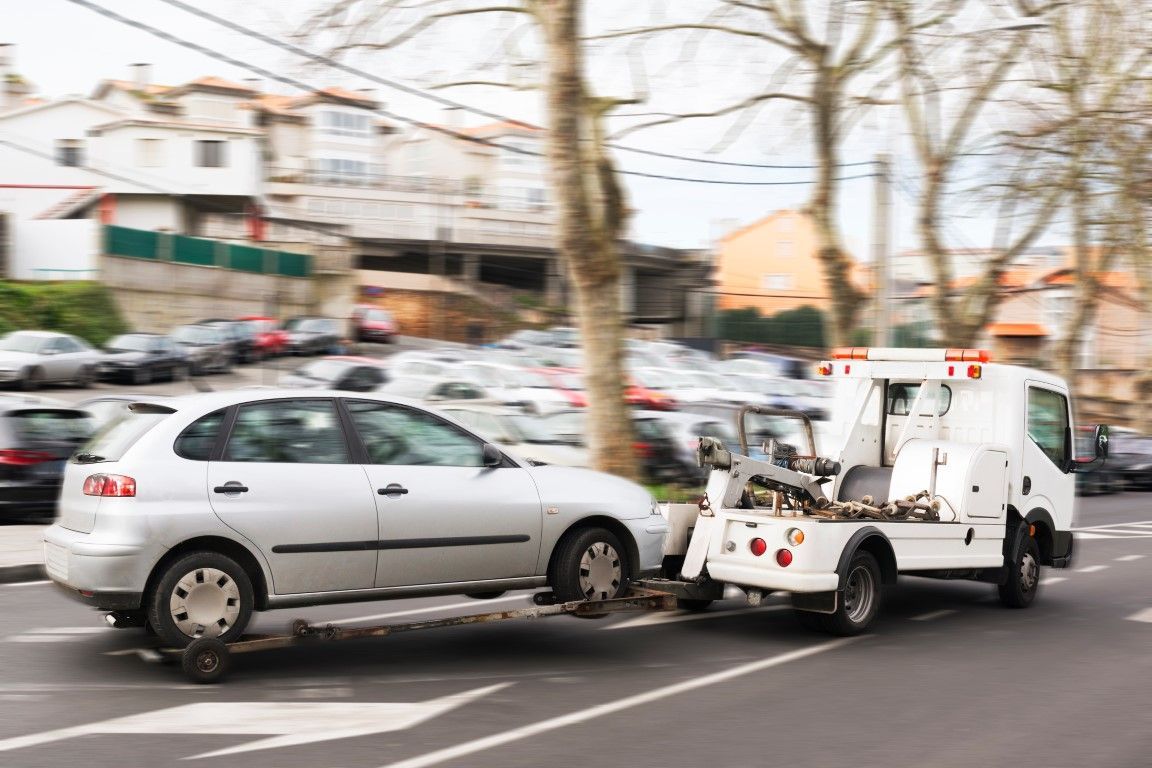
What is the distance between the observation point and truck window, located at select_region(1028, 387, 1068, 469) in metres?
10.5

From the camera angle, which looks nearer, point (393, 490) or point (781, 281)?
point (393, 490)

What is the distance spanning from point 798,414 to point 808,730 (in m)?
3.80

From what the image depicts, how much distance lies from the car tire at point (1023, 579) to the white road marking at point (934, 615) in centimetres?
49

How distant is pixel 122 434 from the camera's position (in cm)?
711

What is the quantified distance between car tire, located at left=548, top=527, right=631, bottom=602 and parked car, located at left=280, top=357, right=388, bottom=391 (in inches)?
893

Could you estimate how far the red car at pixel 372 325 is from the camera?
4669 cm

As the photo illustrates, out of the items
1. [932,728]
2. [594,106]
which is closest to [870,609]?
[932,728]

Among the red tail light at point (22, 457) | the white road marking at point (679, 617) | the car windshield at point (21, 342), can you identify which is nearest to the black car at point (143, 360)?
the car windshield at point (21, 342)

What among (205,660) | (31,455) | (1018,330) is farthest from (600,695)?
(1018,330)

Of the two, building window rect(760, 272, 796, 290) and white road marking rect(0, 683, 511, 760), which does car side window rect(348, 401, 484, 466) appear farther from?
building window rect(760, 272, 796, 290)

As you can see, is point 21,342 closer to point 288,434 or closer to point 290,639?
point 288,434

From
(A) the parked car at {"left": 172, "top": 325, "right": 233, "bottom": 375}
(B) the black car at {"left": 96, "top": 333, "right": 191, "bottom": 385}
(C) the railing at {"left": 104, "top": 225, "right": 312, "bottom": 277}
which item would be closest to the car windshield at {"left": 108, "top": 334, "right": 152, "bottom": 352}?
(B) the black car at {"left": 96, "top": 333, "right": 191, "bottom": 385}

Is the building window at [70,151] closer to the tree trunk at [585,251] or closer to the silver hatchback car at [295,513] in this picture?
the tree trunk at [585,251]

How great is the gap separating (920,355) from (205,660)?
6.24 metres
